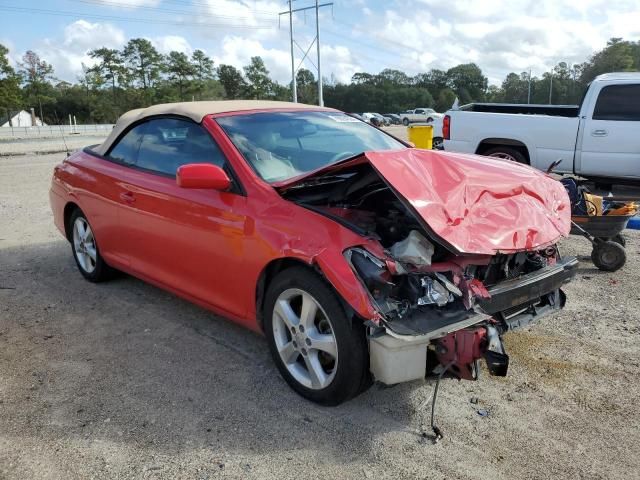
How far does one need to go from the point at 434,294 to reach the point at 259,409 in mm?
1175

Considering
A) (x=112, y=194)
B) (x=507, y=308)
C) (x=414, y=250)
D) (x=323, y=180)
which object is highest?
(x=323, y=180)

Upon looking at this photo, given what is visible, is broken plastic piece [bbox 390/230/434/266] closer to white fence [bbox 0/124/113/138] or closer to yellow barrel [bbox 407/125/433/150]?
yellow barrel [bbox 407/125/433/150]

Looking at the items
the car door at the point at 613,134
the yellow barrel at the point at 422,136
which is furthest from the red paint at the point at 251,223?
the yellow barrel at the point at 422,136

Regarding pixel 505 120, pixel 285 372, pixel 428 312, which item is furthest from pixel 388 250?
pixel 505 120

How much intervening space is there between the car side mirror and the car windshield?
259 mm

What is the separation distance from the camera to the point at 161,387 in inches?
129

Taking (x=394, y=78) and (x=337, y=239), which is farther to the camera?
(x=394, y=78)

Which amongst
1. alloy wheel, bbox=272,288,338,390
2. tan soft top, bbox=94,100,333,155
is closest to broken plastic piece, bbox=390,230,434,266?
alloy wheel, bbox=272,288,338,390

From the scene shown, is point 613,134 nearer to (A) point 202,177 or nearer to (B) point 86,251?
(A) point 202,177

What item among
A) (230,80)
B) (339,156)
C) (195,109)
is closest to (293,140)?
(339,156)

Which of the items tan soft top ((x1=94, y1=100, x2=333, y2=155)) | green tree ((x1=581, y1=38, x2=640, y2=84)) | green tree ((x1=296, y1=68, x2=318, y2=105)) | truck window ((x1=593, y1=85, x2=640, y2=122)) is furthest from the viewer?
green tree ((x1=296, y1=68, x2=318, y2=105))

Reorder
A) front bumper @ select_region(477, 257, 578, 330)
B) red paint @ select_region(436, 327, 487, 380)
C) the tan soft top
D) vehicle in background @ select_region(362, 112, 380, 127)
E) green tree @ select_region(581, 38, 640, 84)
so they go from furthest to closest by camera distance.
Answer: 1. green tree @ select_region(581, 38, 640, 84)
2. vehicle in background @ select_region(362, 112, 380, 127)
3. the tan soft top
4. front bumper @ select_region(477, 257, 578, 330)
5. red paint @ select_region(436, 327, 487, 380)

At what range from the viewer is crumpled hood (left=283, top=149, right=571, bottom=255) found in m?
2.76

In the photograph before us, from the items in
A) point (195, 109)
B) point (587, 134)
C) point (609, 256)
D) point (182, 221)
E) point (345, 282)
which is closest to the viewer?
point (345, 282)
